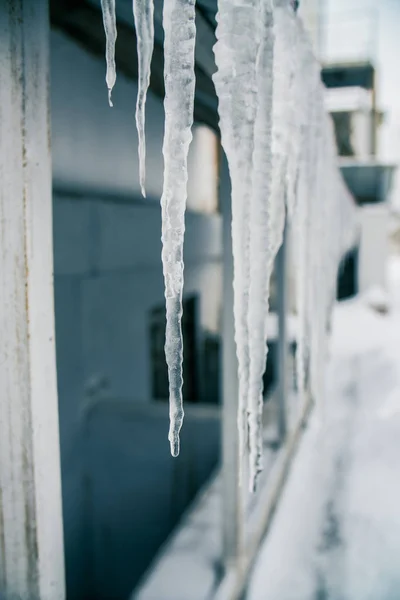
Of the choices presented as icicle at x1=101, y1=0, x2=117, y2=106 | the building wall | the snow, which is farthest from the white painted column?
the building wall

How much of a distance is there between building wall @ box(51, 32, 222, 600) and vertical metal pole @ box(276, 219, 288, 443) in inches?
16.2

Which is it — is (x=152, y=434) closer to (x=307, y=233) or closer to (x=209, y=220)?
(x=307, y=233)

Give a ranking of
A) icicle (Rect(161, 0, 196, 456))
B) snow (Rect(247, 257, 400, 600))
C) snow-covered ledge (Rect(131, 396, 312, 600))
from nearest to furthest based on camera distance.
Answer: icicle (Rect(161, 0, 196, 456)) < snow-covered ledge (Rect(131, 396, 312, 600)) < snow (Rect(247, 257, 400, 600))

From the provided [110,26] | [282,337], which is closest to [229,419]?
[110,26]

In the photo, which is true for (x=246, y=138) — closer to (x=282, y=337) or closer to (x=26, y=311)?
(x=26, y=311)

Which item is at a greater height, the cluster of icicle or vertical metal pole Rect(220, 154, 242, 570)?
the cluster of icicle

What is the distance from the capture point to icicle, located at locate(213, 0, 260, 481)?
0.80 m

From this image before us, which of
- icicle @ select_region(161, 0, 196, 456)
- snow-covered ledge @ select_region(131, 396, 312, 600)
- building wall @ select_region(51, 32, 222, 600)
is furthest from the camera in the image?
building wall @ select_region(51, 32, 222, 600)

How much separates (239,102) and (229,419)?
3.85 feet

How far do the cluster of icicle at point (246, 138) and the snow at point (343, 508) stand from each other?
107cm

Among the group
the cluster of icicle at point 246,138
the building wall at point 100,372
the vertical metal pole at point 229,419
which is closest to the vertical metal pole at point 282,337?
the building wall at point 100,372

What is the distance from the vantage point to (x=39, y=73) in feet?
2.47

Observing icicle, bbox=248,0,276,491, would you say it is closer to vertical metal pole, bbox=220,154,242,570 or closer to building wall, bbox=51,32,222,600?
vertical metal pole, bbox=220,154,242,570

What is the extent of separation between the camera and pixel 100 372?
3.43 meters
